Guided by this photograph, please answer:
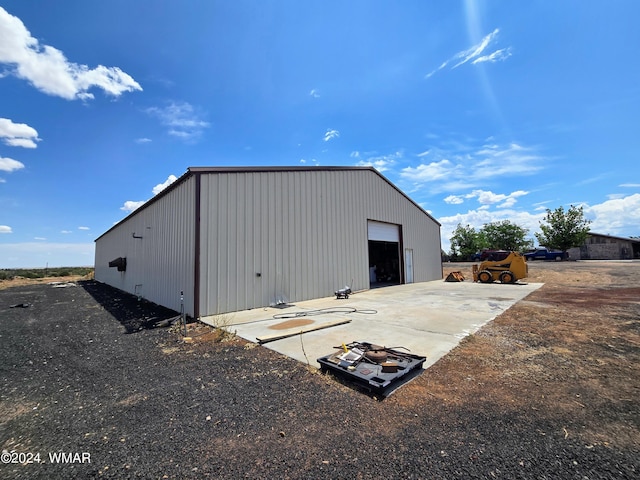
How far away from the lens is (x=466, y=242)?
52000mm

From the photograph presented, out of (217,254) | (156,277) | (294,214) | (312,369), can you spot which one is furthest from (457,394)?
(156,277)

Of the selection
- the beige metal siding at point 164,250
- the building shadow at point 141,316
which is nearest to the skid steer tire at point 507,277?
the beige metal siding at point 164,250

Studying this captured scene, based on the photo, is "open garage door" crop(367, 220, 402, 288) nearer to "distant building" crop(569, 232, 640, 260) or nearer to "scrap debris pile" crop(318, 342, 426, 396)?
"scrap debris pile" crop(318, 342, 426, 396)

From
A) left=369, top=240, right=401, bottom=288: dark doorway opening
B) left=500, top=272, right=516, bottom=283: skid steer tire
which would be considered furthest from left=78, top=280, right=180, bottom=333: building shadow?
left=500, top=272, right=516, bottom=283: skid steer tire

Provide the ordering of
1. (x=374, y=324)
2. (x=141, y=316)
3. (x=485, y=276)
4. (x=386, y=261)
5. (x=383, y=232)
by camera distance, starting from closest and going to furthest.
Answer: (x=374, y=324), (x=141, y=316), (x=383, y=232), (x=485, y=276), (x=386, y=261)

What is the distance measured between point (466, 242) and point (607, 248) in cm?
1969

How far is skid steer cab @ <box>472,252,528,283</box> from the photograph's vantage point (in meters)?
16.3

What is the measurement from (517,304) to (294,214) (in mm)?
8406

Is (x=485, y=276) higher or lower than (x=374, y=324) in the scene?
higher

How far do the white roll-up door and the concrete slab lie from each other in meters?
6.33

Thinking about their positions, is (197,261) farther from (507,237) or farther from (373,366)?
(507,237)

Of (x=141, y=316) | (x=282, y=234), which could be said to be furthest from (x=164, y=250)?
(x=282, y=234)

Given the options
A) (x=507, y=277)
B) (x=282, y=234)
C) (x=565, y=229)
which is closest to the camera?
(x=282, y=234)

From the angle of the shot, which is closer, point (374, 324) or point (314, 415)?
point (314, 415)
